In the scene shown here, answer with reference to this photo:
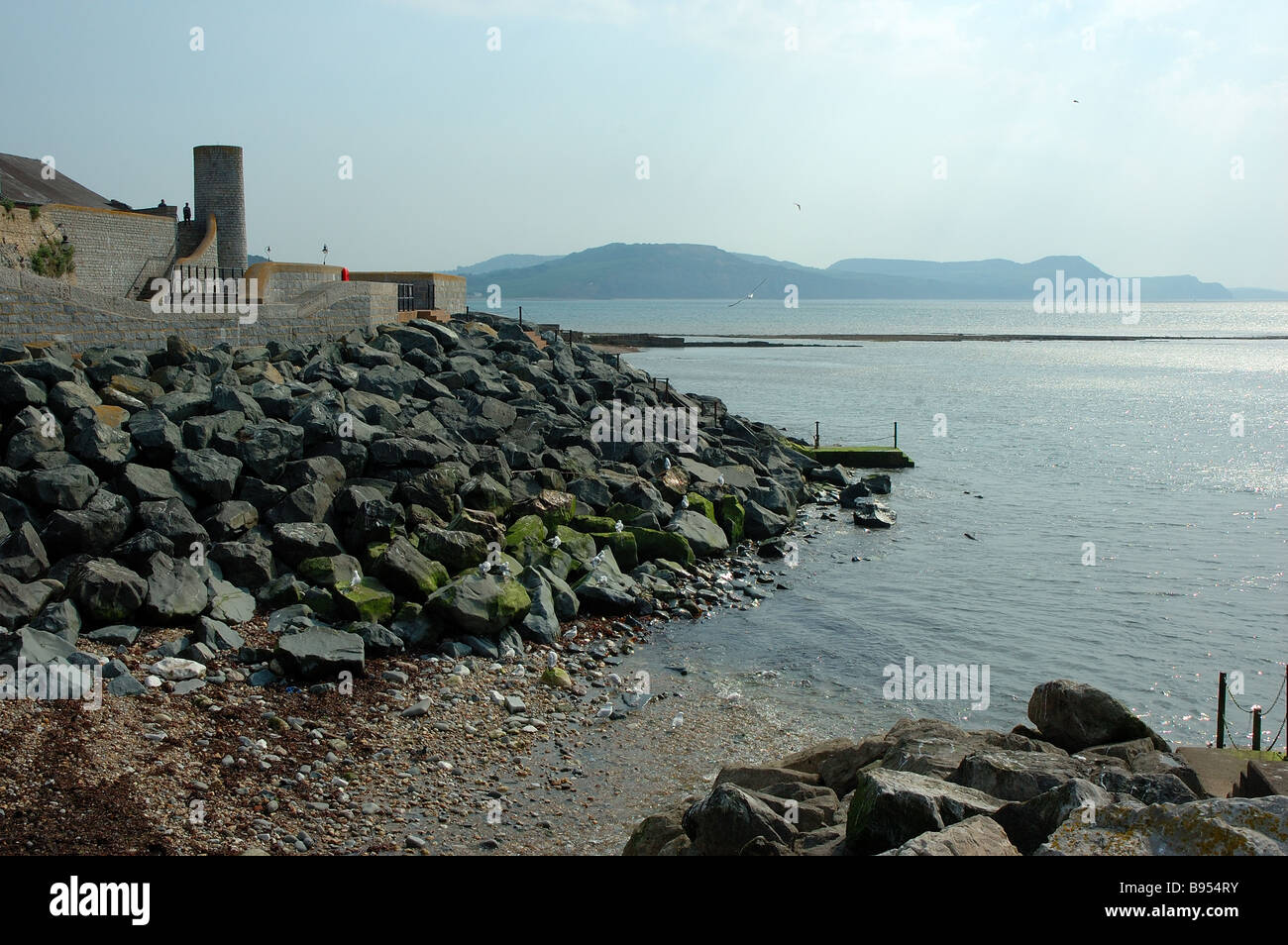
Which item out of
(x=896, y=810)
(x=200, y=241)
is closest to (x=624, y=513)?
(x=896, y=810)

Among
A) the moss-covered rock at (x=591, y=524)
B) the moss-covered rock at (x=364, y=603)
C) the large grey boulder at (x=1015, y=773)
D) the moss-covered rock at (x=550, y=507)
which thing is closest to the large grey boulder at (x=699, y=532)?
the moss-covered rock at (x=591, y=524)

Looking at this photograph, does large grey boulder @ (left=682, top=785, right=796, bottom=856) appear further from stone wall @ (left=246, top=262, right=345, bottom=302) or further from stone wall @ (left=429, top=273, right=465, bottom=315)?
stone wall @ (left=429, top=273, right=465, bottom=315)

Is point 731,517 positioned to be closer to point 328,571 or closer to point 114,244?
point 328,571

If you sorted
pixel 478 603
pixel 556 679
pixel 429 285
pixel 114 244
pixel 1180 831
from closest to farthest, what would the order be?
pixel 1180 831 → pixel 556 679 → pixel 478 603 → pixel 114 244 → pixel 429 285

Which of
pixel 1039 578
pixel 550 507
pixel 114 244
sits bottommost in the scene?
pixel 1039 578

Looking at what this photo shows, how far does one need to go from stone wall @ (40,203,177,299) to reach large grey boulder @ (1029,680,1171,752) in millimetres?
22613

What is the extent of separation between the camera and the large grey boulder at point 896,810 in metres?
6.00

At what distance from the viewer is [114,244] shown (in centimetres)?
2438

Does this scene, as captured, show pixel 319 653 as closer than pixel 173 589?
Yes

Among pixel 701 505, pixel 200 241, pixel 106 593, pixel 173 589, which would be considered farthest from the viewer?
pixel 200 241

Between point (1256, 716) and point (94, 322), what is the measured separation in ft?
64.0

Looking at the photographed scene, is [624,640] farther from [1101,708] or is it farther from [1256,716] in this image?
[1256,716]

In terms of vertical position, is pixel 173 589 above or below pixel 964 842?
above

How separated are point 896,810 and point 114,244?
24722mm
